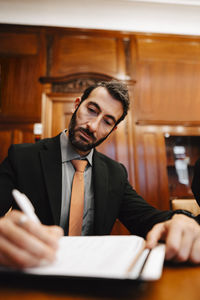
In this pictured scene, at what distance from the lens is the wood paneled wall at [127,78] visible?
236cm

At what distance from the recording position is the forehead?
Answer: 1029 millimetres

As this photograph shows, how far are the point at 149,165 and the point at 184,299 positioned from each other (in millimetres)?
2227

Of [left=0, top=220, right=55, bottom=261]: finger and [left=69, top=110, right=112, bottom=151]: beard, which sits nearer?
[left=0, top=220, right=55, bottom=261]: finger

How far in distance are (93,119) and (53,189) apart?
41 centimetres

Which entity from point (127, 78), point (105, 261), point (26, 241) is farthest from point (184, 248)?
point (127, 78)

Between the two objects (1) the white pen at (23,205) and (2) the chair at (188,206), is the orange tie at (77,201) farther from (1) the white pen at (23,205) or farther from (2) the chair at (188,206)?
(2) the chair at (188,206)

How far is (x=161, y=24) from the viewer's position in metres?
2.90

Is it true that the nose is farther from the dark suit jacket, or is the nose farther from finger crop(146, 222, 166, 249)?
finger crop(146, 222, 166, 249)

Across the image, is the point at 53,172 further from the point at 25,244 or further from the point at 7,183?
the point at 25,244
